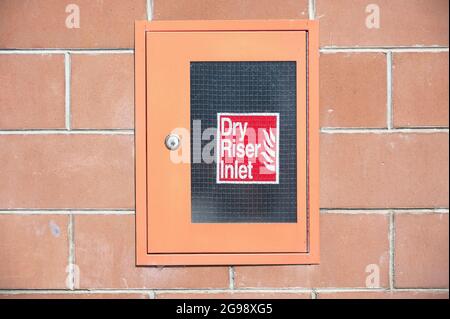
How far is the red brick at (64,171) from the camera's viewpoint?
212 cm

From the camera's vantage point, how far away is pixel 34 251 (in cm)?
213

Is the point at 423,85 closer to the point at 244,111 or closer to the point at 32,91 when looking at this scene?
the point at 244,111

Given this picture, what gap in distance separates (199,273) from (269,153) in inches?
23.3

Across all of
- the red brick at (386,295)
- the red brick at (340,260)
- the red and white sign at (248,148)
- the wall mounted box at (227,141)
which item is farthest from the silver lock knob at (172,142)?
the red brick at (386,295)

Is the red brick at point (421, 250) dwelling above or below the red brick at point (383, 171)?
below

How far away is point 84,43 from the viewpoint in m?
2.11

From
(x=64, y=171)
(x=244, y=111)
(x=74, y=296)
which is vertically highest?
(x=244, y=111)

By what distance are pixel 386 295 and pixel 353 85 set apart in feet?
2.97

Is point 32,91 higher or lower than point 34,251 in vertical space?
higher

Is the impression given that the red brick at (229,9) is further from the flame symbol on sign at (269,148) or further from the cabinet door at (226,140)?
the flame symbol on sign at (269,148)

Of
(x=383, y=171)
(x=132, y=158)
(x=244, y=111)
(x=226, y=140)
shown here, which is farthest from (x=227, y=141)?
(x=383, y=171)

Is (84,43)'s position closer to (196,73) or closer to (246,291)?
(196,73)

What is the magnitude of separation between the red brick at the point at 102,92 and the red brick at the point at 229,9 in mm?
289

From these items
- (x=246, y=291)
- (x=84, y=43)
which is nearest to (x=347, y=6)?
(x=84, y=43)
